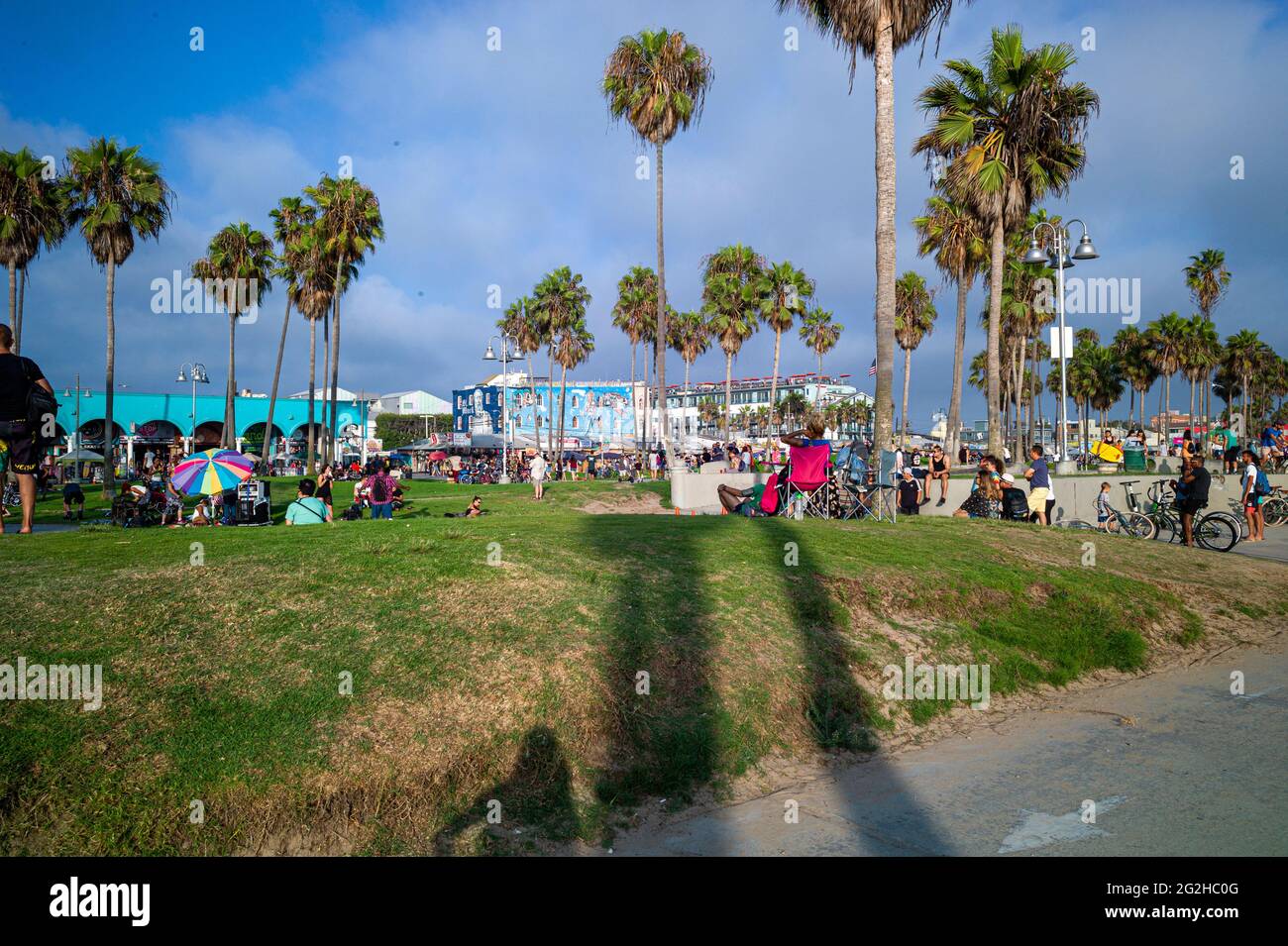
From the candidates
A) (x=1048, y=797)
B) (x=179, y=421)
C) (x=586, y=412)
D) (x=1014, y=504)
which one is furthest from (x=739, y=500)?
(x=586, y=412)

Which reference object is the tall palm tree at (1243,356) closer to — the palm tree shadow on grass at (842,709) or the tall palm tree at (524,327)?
the tall palm tree at (524,327)

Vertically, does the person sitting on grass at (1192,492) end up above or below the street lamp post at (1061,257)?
below

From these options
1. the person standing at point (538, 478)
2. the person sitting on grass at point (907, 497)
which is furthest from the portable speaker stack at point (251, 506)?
the person sitting on grass at point (907, 497)

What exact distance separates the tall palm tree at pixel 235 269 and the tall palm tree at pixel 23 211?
11476 millimetres

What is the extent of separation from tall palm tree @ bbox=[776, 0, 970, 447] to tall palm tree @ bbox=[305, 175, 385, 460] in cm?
2875

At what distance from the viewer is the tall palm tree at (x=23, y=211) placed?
1233 inches

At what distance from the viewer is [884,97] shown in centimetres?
1602

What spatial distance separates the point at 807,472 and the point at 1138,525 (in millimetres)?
9006

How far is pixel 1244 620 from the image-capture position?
10.3 m

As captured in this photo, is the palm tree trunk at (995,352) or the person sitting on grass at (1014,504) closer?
the person sitting on grass at (1014,504)

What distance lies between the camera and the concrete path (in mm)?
4668

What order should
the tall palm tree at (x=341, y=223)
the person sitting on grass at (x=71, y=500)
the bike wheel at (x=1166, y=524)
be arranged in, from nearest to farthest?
the bike wheel at (x=1166, y=524) < the person sitting on grass at (x=71, y=500) < the tall palm tree at (x=341, y=223)
